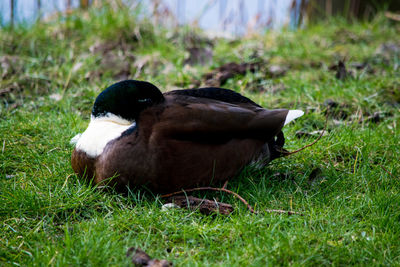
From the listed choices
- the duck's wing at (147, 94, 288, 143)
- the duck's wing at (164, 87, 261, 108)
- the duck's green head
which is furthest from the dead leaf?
the duck's wing at (164, 87, 261, 108)

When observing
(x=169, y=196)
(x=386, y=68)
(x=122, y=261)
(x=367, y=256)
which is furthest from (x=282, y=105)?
(x=122, y=261)

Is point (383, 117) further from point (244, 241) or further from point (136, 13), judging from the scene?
point (136, 13)

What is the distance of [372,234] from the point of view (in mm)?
2135

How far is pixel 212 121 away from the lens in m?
2.45

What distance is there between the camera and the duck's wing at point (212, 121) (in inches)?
94.4

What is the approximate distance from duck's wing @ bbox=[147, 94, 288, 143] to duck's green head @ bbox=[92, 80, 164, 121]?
108mm

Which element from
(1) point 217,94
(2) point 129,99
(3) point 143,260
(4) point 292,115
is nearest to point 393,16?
(4) point 292,115

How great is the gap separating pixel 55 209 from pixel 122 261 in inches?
25.0

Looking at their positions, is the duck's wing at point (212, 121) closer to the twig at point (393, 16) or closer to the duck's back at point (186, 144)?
the duck's back at point (186, 144)

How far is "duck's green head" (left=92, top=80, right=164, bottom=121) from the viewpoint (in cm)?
255

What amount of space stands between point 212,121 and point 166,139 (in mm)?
281

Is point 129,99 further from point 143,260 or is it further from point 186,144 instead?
point 143,260

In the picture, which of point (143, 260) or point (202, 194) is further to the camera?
point (202, 194)

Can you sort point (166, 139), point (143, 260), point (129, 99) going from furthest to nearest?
point (129, 99) → point (166, 139) → point (143, 260)
